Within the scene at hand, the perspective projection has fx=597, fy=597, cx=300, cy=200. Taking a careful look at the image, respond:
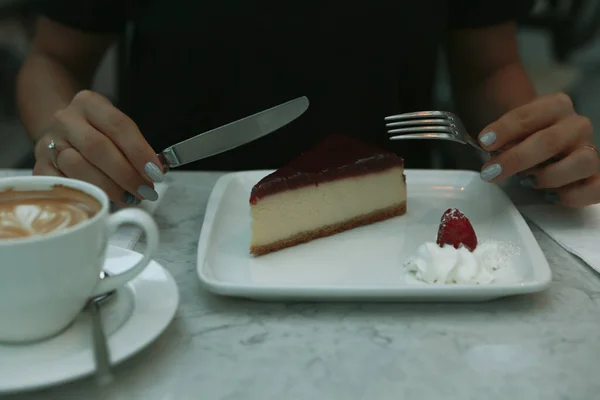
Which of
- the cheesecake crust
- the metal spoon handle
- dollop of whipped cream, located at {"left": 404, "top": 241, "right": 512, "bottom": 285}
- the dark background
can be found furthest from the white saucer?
the dark background

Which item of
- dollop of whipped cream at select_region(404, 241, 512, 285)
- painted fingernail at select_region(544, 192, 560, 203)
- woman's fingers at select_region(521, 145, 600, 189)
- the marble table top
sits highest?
woman's fingers at select_region(521, 145, 600, 189)

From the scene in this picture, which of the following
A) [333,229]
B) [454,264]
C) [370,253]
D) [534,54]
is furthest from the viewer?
[534,54]

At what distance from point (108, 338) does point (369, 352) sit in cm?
29

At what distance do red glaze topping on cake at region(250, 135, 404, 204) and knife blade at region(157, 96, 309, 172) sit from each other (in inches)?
3.1

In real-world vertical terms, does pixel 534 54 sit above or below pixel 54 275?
above

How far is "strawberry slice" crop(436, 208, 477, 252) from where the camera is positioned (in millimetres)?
895

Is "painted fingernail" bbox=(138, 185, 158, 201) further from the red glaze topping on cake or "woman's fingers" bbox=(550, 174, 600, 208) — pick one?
"woman's fingers" bbox=(550, 174, 600, 208)

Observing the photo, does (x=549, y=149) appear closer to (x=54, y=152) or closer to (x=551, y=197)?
(x=551, y=197)

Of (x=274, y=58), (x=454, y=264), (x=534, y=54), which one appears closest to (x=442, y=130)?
(x=454, y=264)

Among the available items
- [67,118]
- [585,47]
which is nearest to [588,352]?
[67,118]

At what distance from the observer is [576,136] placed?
1041 millimetres

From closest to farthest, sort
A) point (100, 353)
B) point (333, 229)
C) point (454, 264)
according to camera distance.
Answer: point (100, 353) < point (454, 264) < point (333, 229)

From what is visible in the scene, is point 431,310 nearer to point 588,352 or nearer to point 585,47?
point 588,352

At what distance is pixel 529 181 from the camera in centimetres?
109
